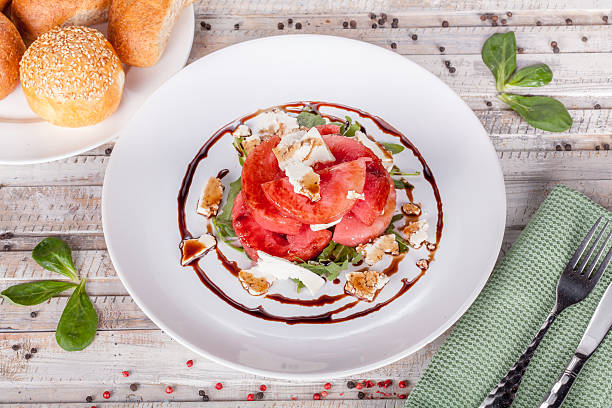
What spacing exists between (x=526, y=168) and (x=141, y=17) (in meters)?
1.40

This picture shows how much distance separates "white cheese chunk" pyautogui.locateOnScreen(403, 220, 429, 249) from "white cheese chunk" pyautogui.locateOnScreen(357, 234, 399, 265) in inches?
2.2

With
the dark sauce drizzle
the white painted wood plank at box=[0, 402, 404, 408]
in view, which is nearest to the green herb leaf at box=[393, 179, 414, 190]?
the dark sauce drizzle

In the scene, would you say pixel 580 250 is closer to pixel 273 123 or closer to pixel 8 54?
pixel 273 123

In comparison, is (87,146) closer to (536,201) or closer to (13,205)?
(13,205)

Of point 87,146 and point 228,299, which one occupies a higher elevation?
Result: point 87,146

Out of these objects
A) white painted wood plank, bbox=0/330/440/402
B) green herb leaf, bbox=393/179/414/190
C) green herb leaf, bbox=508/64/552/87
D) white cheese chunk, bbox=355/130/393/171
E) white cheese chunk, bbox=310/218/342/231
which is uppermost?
green herb leaf, bbox=508/64/552/87

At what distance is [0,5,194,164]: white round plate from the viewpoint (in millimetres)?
1945

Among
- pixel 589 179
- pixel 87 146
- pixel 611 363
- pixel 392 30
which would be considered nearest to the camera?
pixel 611 363

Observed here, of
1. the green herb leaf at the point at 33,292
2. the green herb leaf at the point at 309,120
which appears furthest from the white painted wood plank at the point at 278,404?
the green herb leaf at the point at 309,120

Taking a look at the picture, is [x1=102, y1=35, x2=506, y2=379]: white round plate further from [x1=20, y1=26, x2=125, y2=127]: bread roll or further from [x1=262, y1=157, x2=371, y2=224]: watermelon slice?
[x1=262, y1=157, x2=371, y2=224]: watermelon slice

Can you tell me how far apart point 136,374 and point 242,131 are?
841 millimetres

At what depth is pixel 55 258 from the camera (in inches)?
75.1

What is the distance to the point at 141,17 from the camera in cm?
198

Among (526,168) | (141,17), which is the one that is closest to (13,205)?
(141,17)
